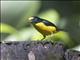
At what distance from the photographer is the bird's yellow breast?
2.67 feet

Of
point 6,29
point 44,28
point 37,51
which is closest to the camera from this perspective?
point 37,51

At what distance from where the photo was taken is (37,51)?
71 cm

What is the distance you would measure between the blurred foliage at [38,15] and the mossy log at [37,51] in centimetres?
53

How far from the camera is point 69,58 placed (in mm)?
713

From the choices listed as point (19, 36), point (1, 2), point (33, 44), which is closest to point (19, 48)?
point (33, 44)

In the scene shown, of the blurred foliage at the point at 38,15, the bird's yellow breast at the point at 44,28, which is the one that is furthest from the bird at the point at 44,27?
the blurred foliage at the point at 38,15

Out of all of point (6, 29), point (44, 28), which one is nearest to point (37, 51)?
point (44, 28)

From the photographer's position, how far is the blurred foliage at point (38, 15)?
4.30 feet

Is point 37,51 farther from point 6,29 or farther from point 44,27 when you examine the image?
point 6,29

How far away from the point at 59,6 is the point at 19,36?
0.31 metres

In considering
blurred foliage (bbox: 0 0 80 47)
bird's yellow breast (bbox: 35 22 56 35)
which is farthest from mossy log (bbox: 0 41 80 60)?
blurred foliage (bbox: 0 0 80 47)

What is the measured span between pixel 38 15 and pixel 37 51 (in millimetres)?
650

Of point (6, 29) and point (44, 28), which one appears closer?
point (44, 28)

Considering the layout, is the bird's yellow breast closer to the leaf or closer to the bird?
the bird
